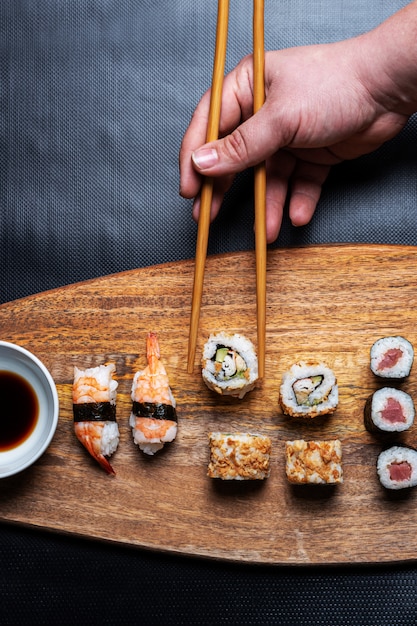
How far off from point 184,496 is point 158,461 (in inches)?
7.4

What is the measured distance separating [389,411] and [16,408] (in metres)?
1.62

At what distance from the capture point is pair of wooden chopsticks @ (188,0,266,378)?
2.44 meters

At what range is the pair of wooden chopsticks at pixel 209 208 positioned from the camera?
2.44m

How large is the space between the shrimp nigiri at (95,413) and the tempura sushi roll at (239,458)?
0.46 m

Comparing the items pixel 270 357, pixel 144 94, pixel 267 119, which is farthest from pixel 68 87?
pixel 270 357

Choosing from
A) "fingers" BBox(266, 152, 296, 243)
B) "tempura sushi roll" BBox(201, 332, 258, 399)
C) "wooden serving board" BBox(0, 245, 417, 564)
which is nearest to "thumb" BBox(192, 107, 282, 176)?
"fingers" BBox(266, 152, 296, 243)

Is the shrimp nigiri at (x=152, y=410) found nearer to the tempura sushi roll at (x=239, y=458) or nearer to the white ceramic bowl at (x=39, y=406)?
the tempura sushi roll at (x=239, y=458)

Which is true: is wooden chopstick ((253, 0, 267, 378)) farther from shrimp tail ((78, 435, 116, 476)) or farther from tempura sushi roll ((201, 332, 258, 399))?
shrimp tail ((78, 435, 116, 476))

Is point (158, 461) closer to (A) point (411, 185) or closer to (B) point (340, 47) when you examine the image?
(A) point (411, 185)

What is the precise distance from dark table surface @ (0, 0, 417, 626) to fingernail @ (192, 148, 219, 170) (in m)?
→ 0.47

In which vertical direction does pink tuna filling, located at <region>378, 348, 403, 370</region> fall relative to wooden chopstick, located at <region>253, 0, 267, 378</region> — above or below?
below

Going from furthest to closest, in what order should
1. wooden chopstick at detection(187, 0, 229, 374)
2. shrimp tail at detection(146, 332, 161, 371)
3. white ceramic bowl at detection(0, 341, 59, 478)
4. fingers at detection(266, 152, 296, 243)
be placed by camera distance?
Answer: fingers at detection(266, 152, 296, 243) < shrimp tail at detection(146, 332, 161, 371) < white ceramic bowl at detection(0, 341, 59, 478) < wooden chopstick at detection(187, 0, 229, 374)

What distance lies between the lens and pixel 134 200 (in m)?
3.03

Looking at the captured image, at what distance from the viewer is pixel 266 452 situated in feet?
8.46
